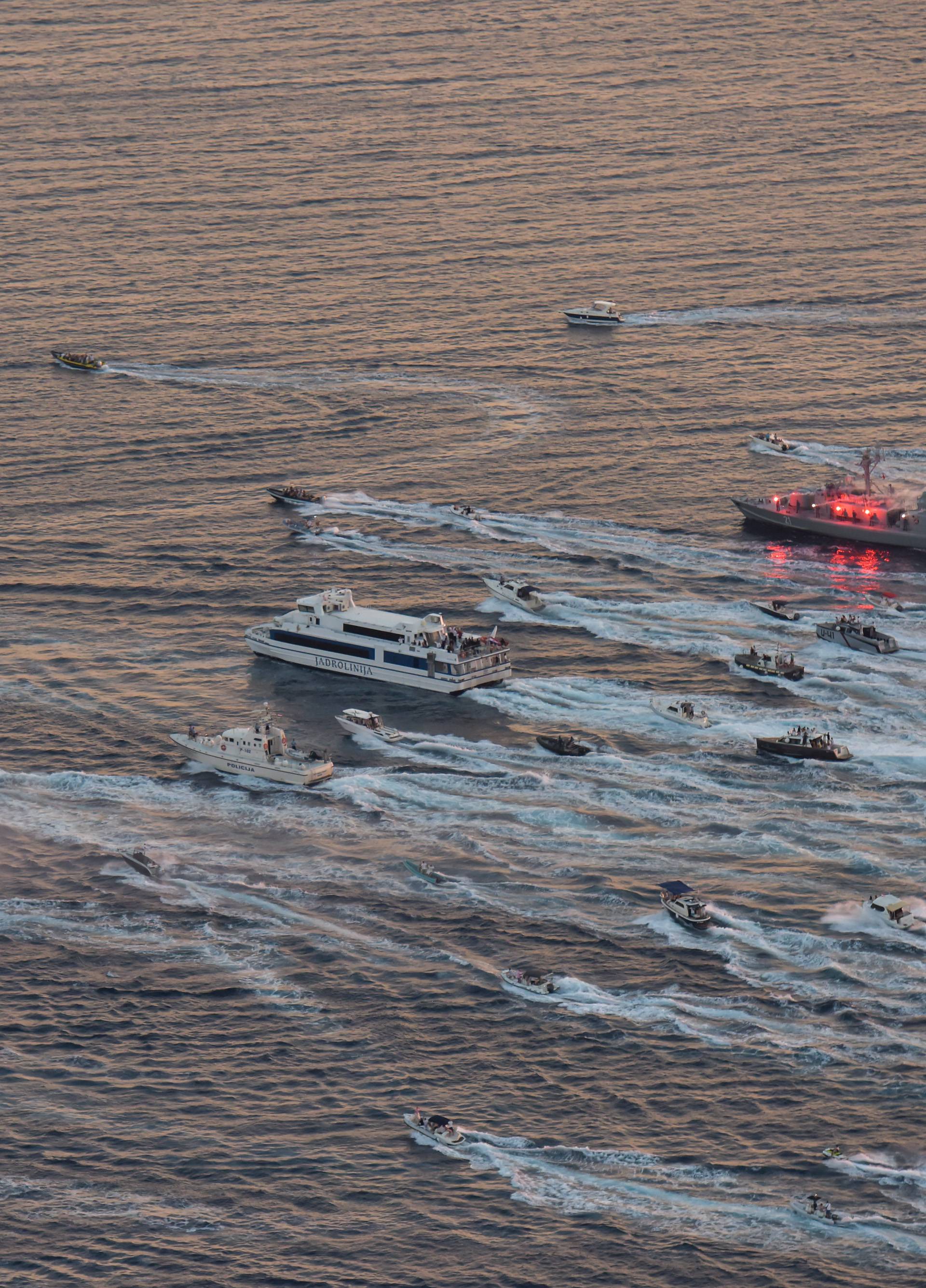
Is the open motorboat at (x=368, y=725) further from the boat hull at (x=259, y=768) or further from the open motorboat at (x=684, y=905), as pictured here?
the open motorboat at (x=684, y=905)

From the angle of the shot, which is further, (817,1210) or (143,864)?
(143,864)

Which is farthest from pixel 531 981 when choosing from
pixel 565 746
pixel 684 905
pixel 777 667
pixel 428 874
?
pixel 777 667

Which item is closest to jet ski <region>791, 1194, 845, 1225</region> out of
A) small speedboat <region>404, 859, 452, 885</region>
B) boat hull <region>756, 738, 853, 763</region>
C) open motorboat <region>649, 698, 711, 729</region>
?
small speedboat <region>404, 859, 452, 885</region>

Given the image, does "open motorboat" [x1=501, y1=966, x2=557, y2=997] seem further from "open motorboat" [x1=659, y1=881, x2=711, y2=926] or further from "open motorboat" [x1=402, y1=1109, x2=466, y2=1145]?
"open motorboat" [x1=402, y1=1109, x2=466, y2=1145]

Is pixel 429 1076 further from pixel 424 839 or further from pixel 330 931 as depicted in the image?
pixel 424 839

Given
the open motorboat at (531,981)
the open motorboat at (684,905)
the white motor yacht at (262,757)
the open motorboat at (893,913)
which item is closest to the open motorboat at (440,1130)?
the open motorboat at (531,981)

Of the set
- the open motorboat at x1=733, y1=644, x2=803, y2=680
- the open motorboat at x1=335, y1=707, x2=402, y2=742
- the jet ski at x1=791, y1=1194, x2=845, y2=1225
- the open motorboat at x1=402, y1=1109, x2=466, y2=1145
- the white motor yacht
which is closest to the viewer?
the jet ski at x1=791, y1=1194, x2=845, y2=1225

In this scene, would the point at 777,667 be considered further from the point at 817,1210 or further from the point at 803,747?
the point at 817,1210
